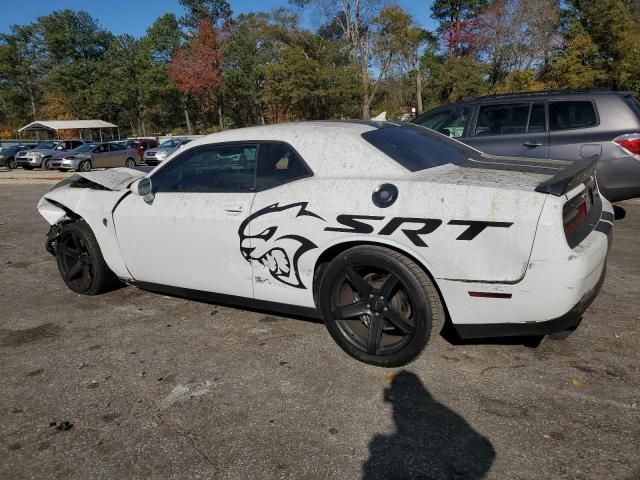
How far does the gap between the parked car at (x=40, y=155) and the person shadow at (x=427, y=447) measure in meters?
26.3

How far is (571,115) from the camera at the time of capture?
228 inches

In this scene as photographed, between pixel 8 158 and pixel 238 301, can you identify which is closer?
pixel 238 301

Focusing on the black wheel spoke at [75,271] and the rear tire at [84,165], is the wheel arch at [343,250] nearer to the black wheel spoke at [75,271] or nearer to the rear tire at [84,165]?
the black wheel spoke at [75,271]

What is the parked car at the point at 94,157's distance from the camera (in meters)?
22.9

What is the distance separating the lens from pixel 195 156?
3678 mm

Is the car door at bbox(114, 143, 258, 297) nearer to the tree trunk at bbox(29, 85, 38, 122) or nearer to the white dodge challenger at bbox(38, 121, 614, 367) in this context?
the white dodge challenger at bbox(38, 121, 614, 367)

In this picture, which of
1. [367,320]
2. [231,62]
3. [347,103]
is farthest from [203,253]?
[231,62]

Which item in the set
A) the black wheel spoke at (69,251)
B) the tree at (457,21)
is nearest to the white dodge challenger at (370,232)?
the black wheel spoke at (69,251)

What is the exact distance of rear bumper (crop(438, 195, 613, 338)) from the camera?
92.9 inches

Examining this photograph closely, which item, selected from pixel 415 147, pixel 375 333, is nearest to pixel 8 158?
pixel 415 147

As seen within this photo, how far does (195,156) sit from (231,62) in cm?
4786

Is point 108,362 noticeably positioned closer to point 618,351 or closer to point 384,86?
point 618,351

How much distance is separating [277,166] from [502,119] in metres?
4.21

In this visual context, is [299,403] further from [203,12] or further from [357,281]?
[203,12]
